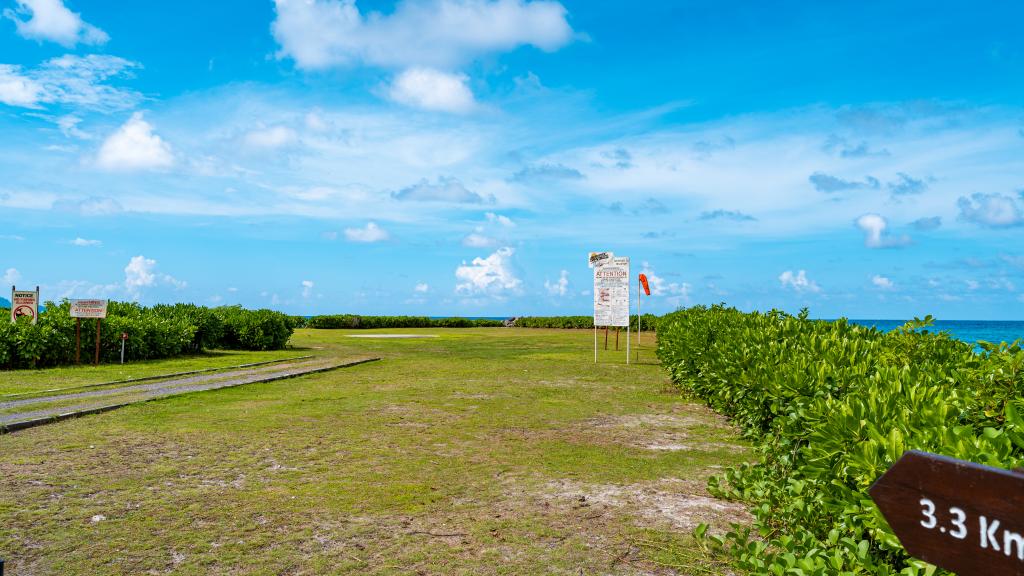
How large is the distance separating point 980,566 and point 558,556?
2.87m

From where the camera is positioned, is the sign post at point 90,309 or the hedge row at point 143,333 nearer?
the hedge row at point 143,333

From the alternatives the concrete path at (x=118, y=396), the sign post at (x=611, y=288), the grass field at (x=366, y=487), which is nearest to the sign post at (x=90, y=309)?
the concrete path at (x=118, y=396)

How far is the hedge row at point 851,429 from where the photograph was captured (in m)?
2.81

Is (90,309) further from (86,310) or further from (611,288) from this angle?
(611,288)

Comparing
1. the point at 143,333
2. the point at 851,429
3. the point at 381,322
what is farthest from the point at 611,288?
the point at 381,322

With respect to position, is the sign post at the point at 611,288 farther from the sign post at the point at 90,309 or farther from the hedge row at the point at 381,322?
the hedge row at the point at 381,322

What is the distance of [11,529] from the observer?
4.55 metres

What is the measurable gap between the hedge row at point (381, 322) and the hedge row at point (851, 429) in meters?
41.5

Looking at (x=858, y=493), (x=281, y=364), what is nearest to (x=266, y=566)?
(x=858, y=493)

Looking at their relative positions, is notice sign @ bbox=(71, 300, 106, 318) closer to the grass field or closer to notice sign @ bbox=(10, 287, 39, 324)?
notice sign @ bbox=(10, 287, 39, 324)

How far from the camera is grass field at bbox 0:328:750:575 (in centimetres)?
413

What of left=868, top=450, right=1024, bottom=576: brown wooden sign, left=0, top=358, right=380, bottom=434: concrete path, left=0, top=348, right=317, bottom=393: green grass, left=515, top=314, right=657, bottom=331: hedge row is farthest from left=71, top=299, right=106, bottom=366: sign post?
left=515, top=314, right=657, bottom=331: hedge row

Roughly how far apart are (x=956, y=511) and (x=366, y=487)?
4.74 meters

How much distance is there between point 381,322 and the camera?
4794 cm
